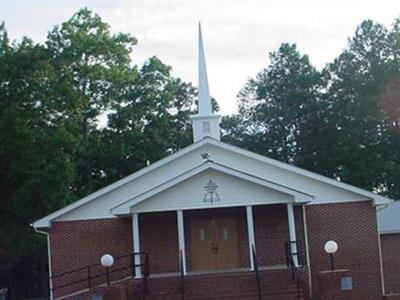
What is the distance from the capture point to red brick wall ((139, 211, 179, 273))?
29.1 m

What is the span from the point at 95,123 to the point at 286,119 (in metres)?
15.2

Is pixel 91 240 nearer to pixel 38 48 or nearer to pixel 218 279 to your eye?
pixel 218 279

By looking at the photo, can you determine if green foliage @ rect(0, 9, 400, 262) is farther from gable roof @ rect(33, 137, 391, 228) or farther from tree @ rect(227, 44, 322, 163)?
gable roof @ rect(33, 137, 391, 228)

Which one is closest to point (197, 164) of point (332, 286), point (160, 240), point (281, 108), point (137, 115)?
point (160, 240)

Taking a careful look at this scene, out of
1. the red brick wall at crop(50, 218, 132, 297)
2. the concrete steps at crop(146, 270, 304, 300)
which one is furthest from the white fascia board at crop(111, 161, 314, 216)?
the concrete steps at crop(146, 270, 304, 300)

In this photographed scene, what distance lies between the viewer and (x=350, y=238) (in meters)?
29.0

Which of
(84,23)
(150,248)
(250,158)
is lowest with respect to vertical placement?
(150,248)

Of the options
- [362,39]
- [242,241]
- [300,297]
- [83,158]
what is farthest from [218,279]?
[362,39]

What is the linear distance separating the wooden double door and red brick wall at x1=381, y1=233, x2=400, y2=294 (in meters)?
7.08

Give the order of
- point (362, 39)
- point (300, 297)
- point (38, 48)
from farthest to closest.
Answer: point (362, 39) < point (38, 48) < point (300, 297)

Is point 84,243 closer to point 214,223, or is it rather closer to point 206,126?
point 214,223

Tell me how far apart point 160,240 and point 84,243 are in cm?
255

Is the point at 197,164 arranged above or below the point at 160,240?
above

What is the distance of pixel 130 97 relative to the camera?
49.2m
